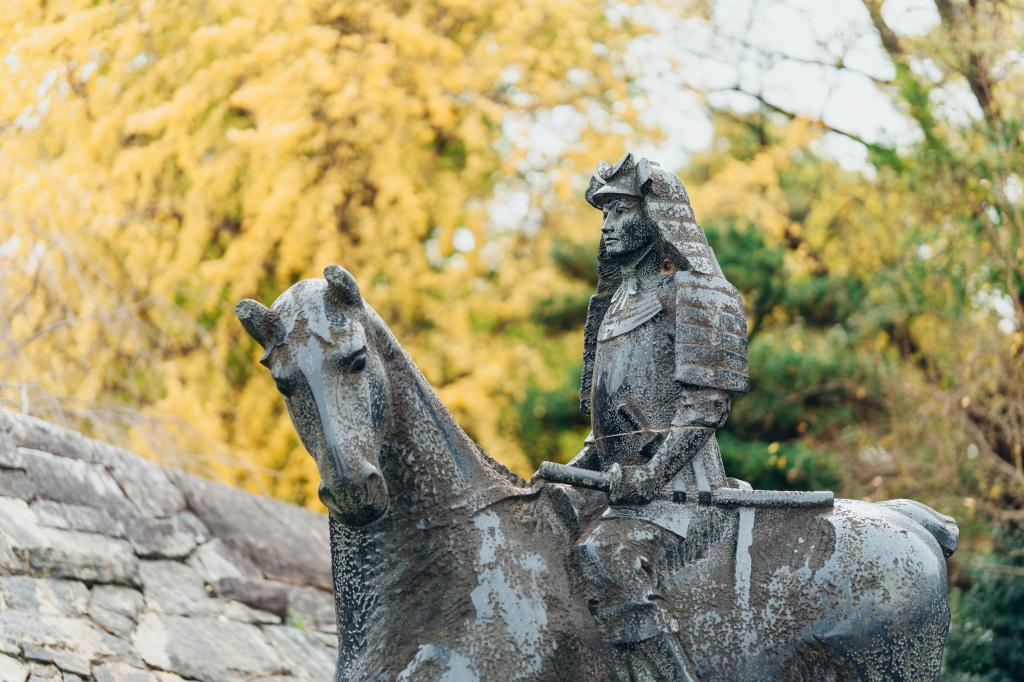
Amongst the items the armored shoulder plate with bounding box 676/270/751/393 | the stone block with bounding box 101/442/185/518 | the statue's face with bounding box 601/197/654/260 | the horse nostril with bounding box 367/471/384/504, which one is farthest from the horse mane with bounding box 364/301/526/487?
the stone block with bounding box 101/442/185/518

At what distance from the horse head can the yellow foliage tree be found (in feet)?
26.3

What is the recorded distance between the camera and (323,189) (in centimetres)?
1357

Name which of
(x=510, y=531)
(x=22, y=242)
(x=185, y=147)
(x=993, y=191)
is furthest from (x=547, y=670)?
(x=185, y=147)

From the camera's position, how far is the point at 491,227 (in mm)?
14422

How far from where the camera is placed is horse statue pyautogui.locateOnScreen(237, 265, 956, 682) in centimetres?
327

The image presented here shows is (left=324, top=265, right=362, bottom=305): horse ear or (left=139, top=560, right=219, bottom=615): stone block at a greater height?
(left=324, top=265, right=362, bottom=305): horse ear

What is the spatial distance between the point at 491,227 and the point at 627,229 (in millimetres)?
10430

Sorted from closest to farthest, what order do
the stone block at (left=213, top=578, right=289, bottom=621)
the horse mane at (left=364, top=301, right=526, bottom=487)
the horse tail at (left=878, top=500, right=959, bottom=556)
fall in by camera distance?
the horse mane at (left=364, top=301, right=526, bottom=487), the horse tail at (left=878, top=500, right=959, bottom=556), the stone block at (left=213, top=578, right=289, bottom=621)

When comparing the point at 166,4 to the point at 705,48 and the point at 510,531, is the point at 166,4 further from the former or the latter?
the point at 510,531

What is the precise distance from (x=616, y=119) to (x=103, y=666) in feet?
33.5

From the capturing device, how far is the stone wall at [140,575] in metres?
5.41

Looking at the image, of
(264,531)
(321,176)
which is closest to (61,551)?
(264,531)

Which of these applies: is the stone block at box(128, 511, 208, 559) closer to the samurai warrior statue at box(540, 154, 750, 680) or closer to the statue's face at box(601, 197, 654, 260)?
the samurai warrior statue at box(540, 154, 750, 680)

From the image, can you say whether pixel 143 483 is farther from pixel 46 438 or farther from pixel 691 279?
pixel 691 279
